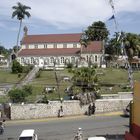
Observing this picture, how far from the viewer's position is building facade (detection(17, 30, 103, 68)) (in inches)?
4382

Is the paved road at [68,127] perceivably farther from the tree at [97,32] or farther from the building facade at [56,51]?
the tree at [97,32]

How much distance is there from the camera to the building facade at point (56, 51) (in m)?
111

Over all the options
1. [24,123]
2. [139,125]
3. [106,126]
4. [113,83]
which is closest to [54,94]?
[113,83]

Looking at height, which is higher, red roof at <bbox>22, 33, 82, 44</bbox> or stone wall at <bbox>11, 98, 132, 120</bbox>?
red roof at <bbox>22, 33, 82, 44</bbox>

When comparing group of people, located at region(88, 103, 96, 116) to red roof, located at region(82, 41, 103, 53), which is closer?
group of people, located at region(88, 103, 96, 116)

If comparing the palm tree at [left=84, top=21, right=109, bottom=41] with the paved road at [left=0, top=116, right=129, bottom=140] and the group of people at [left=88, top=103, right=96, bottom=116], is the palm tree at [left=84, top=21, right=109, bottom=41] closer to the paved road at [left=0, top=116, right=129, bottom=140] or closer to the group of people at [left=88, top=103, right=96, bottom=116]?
the group of people at [left=88, top=103, right=96, bottom=116]

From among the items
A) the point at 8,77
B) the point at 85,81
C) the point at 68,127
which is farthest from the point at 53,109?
the point at 8,77

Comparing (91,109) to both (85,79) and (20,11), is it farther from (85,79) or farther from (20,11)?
(20,11)

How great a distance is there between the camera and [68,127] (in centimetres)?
3769

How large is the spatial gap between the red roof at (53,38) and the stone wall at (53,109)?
72.4 metres

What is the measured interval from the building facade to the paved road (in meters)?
64.0

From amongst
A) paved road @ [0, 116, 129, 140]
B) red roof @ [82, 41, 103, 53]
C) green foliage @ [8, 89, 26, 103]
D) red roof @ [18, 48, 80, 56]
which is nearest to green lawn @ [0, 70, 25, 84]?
red roof @ [18, 48, 80, 56]

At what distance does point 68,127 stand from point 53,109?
6.83 m

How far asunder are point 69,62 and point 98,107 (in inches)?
2496
